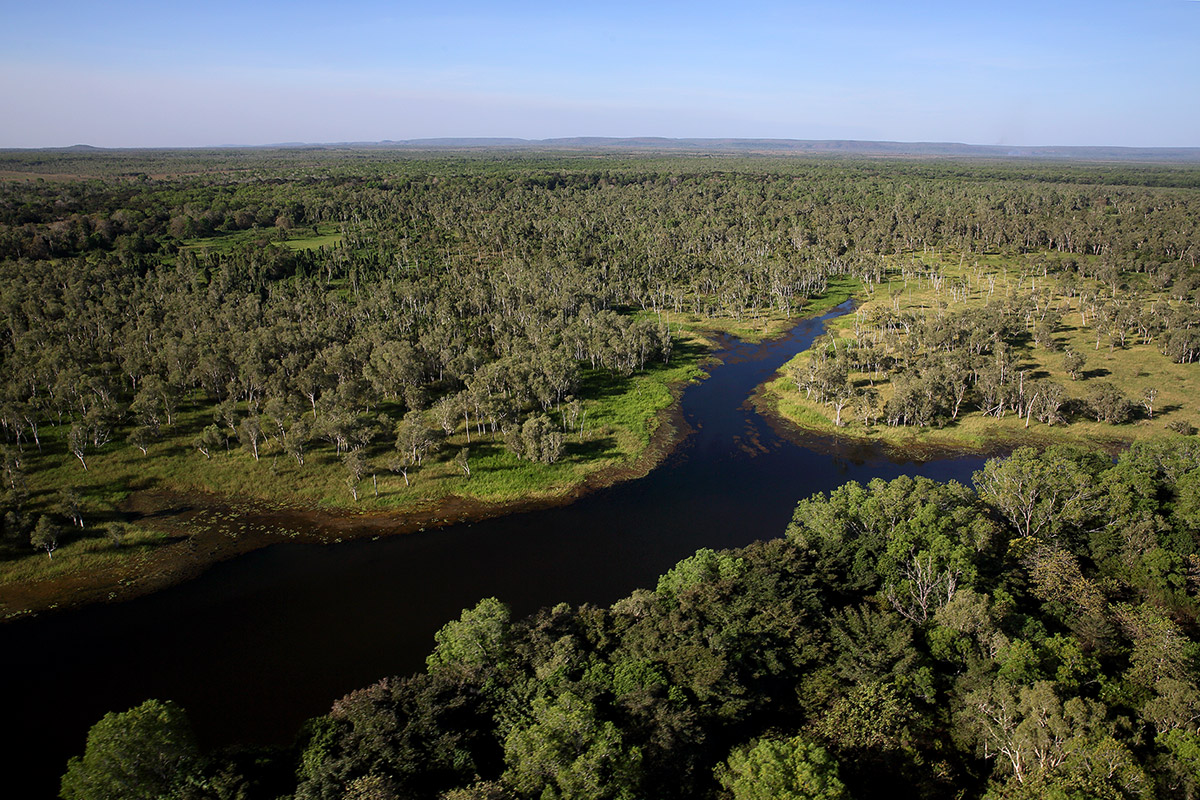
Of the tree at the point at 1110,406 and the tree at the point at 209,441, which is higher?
the tree at the point at 1110,406

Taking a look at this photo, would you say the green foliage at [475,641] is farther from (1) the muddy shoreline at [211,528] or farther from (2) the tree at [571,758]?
(1) the muddy shoreline at [211,528]

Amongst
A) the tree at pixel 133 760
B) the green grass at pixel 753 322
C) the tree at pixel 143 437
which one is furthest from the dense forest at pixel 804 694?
the green grass at pixel 753 322

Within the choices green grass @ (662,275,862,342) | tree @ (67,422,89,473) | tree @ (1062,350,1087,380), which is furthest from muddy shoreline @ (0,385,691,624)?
tree @ (1062,350,1087,380)

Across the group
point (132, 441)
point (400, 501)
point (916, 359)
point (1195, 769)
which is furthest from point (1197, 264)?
point (132, 441)

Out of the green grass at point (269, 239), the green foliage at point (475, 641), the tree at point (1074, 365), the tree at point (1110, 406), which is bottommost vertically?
the green foliage at point (475, 641)

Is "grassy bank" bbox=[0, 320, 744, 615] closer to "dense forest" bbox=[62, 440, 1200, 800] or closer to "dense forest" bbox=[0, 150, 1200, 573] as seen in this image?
"dense forest" bbox=[0, 150, 1200, 573]

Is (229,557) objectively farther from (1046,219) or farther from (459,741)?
(1046,219)

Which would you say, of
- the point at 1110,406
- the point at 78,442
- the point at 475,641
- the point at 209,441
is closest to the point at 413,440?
the point at 209,441

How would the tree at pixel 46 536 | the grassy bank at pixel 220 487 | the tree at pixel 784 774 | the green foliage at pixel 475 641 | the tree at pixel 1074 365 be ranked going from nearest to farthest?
the tree at pixel 784 774 → the green foliage at pixel 475 641 → the tree at pixel 46 536 → the grassy bank at pixel 220 487 → the tree at pixel 1074 365
